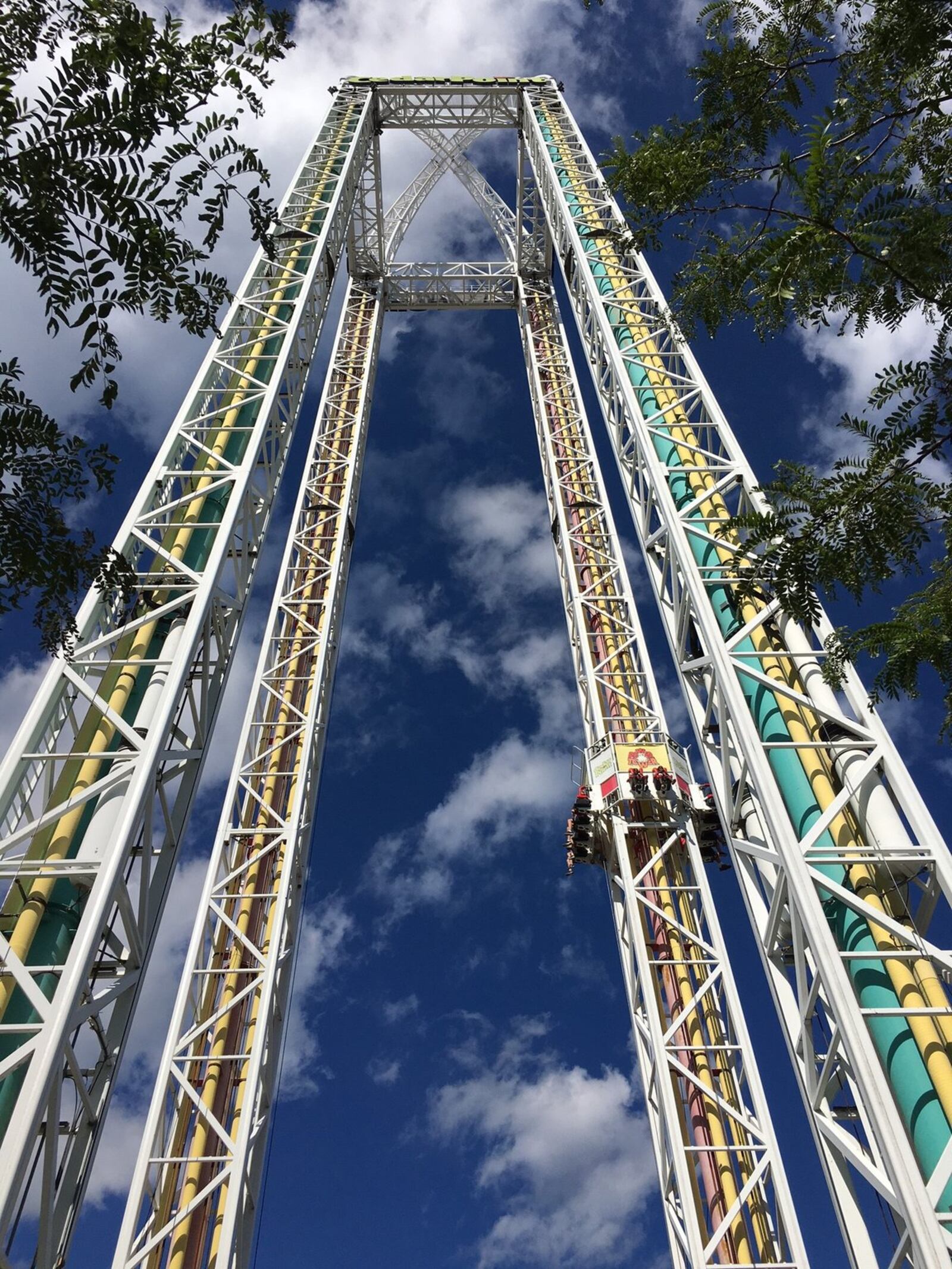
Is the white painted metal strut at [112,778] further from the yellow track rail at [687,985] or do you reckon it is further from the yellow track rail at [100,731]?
the yellow track rail at [687,985]

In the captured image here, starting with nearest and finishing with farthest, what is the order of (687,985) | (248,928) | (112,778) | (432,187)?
(112,778) < (687,985) < (248,928) < (432,187)

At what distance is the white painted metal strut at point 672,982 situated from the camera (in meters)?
14.1

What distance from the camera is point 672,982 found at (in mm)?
16984

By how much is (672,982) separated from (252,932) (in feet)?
27.9

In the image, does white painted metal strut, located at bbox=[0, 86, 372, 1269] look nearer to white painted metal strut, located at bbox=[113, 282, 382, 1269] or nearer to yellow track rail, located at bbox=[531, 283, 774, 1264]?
white painted metal strut, located at bbox=[113, 282, 382, 1269]

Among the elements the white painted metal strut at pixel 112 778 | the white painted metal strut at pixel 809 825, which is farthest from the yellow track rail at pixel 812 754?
the white painted metal strut at pixel 112 778

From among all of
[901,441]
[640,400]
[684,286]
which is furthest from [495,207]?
[901,441]

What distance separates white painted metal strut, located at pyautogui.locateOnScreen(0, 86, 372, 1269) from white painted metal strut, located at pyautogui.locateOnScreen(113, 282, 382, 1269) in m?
6.90

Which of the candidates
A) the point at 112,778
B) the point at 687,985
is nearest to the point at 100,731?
the point at 112,778

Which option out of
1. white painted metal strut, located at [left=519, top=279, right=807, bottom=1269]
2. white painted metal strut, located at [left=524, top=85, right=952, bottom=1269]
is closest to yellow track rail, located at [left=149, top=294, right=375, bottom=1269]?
white painted metal strut, located at [left=519, top=279, right=807, bottom=1269]

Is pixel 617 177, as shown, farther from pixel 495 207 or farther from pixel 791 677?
pixel 495 207

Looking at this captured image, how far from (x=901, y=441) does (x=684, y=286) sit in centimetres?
233

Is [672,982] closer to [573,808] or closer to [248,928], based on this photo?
[573,808]

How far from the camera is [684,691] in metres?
10.9
